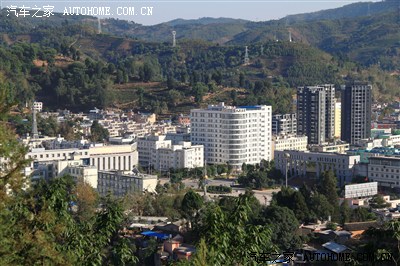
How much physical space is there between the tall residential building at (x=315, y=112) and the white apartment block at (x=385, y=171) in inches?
226

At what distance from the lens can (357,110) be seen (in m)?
22.0

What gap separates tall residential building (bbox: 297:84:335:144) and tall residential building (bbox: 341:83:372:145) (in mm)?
574

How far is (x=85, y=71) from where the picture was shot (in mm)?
27672

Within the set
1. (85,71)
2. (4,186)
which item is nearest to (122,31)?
(85,71)

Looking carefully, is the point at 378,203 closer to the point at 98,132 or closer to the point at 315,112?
the point at 315,112

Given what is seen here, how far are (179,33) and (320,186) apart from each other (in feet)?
194

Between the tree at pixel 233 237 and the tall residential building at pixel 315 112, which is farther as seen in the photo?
the tall residential building at pixel 315 112

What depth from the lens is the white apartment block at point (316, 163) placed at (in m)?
17.1

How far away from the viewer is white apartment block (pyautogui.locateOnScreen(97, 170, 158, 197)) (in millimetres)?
15398

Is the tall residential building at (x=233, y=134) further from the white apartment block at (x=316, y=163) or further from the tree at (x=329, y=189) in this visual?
the tree at (x=329, y=189)

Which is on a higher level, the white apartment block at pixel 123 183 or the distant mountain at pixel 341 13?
the distant mountain at pixel 341 13

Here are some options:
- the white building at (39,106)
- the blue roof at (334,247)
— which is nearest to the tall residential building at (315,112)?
the white building at (39,106)

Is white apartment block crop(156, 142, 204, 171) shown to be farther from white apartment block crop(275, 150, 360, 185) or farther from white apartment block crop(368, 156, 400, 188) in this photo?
white apartment block crop(368, 156, 400, 188)

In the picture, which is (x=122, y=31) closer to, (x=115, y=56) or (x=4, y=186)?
(x=115, y=56)
